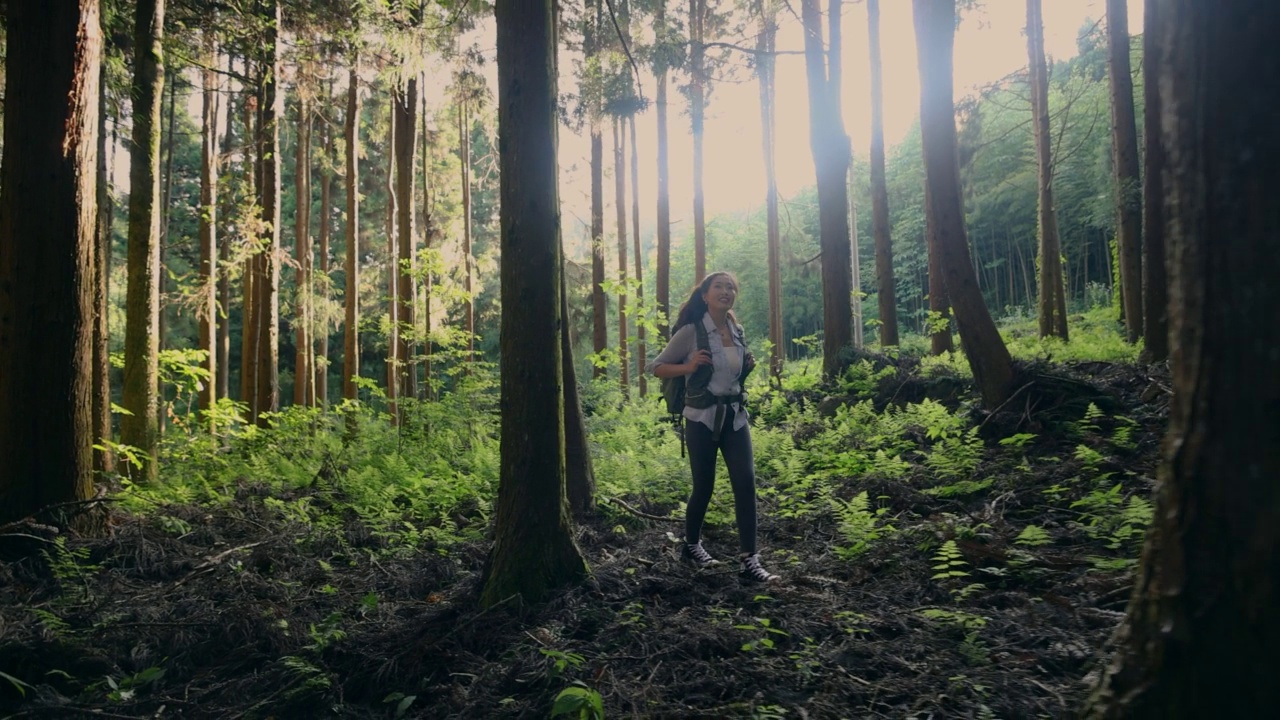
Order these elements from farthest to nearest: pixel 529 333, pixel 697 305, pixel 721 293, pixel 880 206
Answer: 1. pixel 880 206
2. pixel 697 305
3. pixel 721 293
4. pixel 529 333

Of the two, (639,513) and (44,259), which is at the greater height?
(44,259)

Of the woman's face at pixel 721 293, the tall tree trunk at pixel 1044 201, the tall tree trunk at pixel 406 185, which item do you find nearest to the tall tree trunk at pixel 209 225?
the tall tree trunk at pixel 406 185

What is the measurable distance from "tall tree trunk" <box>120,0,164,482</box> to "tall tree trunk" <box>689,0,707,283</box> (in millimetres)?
7870

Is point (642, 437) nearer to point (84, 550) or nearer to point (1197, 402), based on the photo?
point (84, 550)

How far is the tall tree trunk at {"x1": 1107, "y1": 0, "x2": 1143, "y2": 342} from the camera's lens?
1123 centimetres

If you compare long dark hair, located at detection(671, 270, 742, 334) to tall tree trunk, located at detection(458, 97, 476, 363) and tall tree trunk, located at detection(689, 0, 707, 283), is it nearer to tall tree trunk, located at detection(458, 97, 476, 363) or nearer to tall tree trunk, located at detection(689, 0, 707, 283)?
tall tree trunk, located at detection(689, 0, 707, 283)

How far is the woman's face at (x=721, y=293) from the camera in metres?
5.03

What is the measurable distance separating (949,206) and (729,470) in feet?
16.5

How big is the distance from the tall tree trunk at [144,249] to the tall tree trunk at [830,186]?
9.77m

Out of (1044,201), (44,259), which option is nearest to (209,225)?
(44,259)

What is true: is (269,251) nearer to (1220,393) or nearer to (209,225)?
(209,225)

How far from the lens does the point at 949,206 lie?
7898mm

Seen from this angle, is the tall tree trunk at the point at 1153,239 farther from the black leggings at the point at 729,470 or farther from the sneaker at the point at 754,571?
the sneaker at the point at 754,571

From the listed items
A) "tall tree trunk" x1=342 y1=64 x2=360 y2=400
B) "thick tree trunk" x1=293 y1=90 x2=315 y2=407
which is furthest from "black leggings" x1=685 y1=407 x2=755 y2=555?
"thick tree trunk" x1=293 y1=90 x2=315 y2=407
